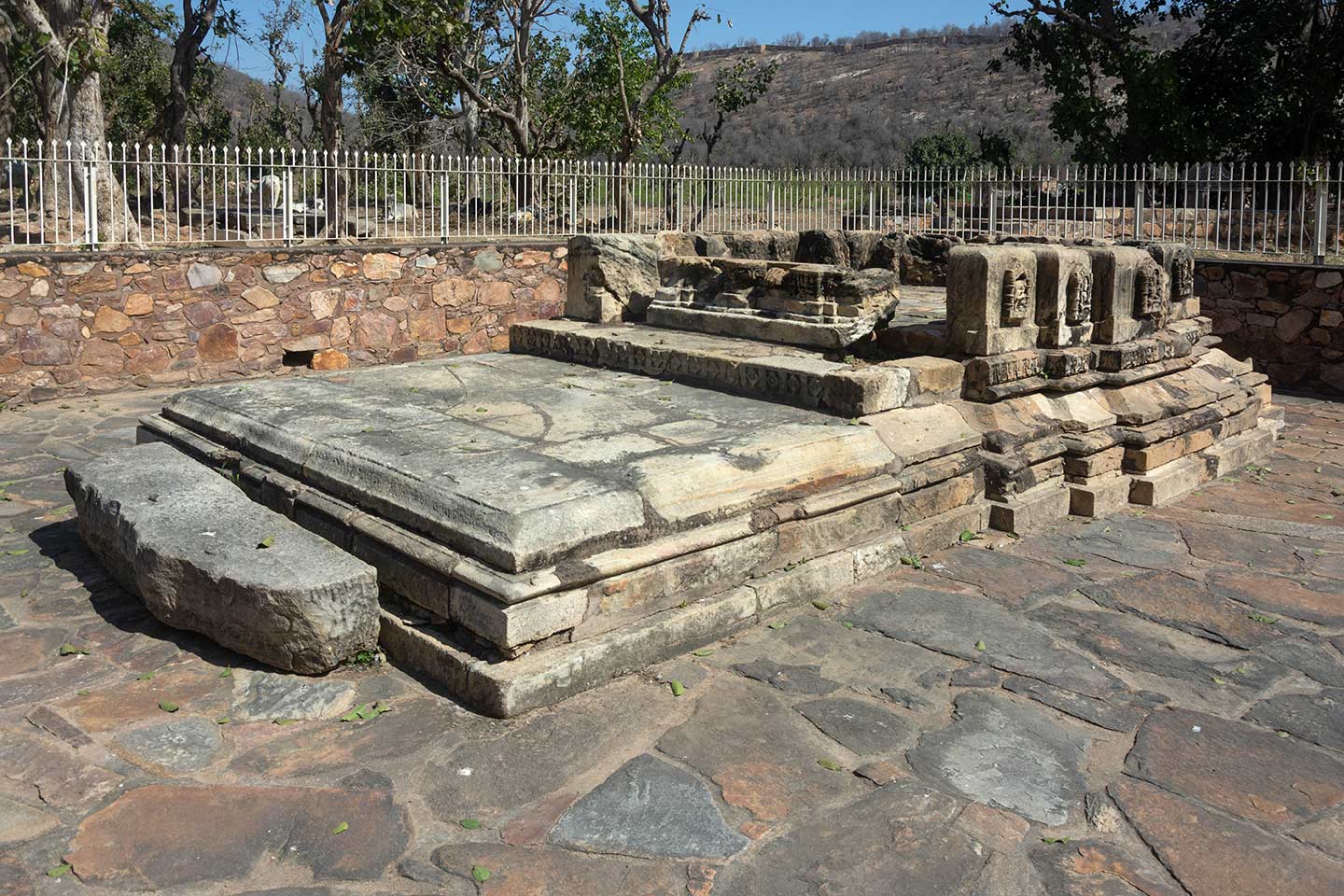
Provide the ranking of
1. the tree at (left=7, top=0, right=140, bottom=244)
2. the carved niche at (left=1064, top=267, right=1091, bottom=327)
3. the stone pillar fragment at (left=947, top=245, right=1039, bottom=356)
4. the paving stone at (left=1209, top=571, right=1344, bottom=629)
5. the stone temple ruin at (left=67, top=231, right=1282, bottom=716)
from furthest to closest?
1. the tree at (left=7, top=0, right=140, bottom=244)
2. the carved niche at (left=1064, top=267, right=1091, bottom=327)
3. the stone pillar fragment at (left=947, top=245, right=1039, bottom=356)
4. the paving stone at (left=1209, top=571, right=1344, bottom=629)
5. the stone temple ruin at (left=67, top=231, right=1282, bottom=716)

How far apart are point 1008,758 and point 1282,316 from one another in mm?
8068

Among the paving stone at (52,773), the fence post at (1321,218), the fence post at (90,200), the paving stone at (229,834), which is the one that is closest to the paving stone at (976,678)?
the paving stone at (229,834)

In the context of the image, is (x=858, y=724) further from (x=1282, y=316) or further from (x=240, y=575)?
(x=1282, y=316)

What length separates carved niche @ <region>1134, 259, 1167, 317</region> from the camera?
6.32 meters

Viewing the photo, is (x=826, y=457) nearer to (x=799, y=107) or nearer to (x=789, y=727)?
(x=789, y=727)

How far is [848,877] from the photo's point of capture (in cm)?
257

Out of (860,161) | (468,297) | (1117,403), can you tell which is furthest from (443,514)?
(860,161)

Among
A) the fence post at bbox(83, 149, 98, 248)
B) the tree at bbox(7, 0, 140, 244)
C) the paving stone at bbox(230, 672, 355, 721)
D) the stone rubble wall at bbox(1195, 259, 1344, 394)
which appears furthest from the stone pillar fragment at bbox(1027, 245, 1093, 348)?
the tree at bbox(7, 0, 140, 244)

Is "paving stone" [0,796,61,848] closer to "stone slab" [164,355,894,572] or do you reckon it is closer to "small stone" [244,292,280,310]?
"stone slab" [164,355,894,572]

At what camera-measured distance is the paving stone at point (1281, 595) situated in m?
4.21

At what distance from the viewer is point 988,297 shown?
215 inches

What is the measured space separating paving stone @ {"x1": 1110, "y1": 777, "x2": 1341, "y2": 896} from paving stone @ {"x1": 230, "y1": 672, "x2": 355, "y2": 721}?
2228mm

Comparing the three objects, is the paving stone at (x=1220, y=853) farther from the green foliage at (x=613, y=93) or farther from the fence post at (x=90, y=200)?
the green foliage at (x=613, y=93)

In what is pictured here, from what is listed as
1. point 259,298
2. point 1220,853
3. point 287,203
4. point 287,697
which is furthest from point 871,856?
point 287,203
